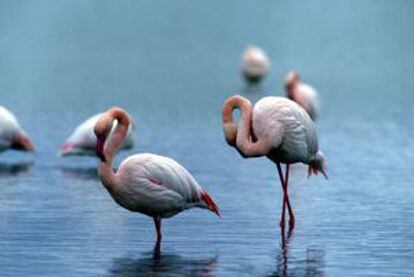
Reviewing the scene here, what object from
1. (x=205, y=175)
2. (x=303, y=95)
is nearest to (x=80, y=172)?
(x=205, y=175)

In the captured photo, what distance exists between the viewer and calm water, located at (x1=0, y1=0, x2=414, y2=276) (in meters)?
13.9

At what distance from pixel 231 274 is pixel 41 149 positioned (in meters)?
11.6

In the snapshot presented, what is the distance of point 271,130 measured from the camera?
15.8 metres

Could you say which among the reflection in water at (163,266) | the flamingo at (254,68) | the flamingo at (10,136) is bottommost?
the reflection in water at (163,266)

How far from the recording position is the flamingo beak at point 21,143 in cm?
2214

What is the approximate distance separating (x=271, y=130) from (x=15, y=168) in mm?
6661

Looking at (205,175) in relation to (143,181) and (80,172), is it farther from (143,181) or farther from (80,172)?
(143,181)

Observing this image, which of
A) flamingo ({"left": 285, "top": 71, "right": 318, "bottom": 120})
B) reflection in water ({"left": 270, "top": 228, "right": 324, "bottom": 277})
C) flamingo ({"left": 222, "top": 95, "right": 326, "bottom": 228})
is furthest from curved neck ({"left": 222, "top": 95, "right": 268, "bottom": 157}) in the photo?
flamingo ({"left": 285, "top": 71, "right": 318, "bottom": 120})

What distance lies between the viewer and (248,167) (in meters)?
22.0

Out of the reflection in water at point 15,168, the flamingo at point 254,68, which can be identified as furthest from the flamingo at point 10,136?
the flamingo at point 254,68

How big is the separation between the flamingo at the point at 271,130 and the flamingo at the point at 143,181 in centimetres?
113

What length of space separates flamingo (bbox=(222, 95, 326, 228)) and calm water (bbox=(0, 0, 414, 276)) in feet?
2.47

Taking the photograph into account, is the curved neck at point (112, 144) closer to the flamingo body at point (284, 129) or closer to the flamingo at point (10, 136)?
the flamingo body at point (284, 129)

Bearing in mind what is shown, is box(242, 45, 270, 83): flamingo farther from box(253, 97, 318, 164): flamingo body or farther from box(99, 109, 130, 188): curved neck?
box(99, 109, 130, 188): curved neck
